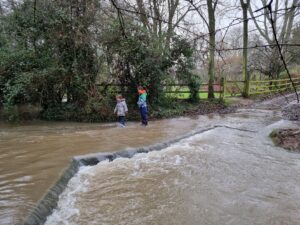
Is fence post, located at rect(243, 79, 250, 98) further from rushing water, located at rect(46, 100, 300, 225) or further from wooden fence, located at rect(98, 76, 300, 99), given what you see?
rushing water, located at rect(46, 100, 300, 225)

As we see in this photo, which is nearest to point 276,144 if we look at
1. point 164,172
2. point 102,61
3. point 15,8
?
point 164,172

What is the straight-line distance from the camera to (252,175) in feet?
23.3

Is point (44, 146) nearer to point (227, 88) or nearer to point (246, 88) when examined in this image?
point (227, 88)

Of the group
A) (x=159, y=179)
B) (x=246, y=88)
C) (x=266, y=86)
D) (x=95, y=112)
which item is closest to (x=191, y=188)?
(x=159, y=179)

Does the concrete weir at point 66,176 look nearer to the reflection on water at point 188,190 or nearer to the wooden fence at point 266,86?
the reflection on water at point 188,190

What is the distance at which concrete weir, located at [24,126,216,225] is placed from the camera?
4750mm

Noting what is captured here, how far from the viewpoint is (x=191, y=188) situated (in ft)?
20.6

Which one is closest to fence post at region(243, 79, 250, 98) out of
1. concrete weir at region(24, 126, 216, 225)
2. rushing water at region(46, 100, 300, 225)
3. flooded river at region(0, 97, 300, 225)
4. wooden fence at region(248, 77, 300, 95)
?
wooden fence at region(248, 77, 300, 95)

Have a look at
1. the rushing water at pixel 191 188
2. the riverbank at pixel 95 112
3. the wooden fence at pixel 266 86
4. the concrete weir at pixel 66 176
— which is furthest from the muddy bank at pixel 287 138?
the wooden fence at pixel 266 86

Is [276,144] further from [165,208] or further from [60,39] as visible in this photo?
[60,39]

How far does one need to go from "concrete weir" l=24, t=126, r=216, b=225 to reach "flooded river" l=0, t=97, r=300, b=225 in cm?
12

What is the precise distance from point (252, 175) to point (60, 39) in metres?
9.88

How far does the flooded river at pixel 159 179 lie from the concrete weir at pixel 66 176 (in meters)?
0.12

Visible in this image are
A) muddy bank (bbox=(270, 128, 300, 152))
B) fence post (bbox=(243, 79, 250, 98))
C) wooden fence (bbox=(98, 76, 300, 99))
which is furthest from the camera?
fence post (bbox=(243, 79, 250, 98))
